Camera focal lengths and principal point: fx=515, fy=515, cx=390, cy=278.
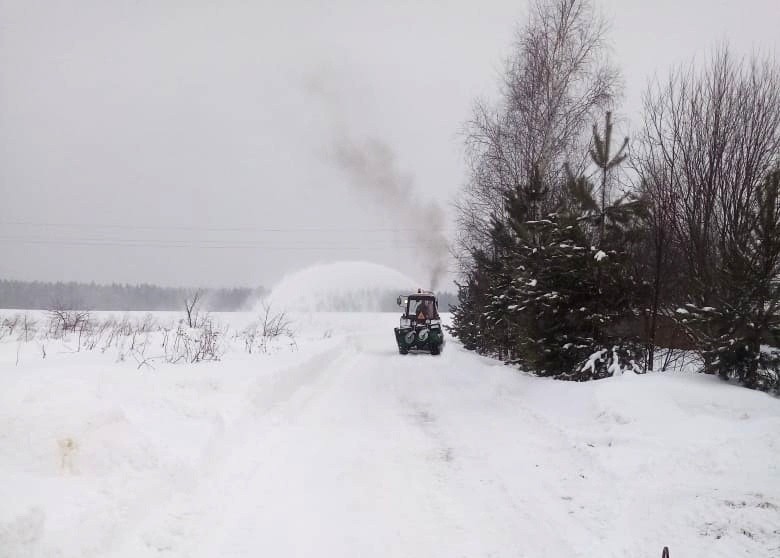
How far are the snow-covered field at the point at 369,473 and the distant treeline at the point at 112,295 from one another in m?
54.2

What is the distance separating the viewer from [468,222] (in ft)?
71.8

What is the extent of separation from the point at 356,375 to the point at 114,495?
9.85 meters

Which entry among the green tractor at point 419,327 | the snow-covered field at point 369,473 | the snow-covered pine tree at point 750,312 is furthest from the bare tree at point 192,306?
the snow-covered pine tree at point 750,312

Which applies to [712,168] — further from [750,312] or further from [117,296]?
[117,296]

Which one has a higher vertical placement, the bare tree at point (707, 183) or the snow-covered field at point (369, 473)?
the bare tree at point (707, 183)

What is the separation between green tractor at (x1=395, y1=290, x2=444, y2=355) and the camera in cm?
1942

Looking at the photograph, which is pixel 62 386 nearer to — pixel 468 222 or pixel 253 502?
pixel 253 502

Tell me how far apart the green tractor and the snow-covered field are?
11.7 m

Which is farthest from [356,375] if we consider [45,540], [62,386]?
[45,540]

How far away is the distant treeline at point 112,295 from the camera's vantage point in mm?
70250

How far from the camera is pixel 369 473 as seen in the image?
4.97m

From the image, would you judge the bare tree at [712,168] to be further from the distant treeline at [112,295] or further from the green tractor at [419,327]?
the distant treeline at [112,295]

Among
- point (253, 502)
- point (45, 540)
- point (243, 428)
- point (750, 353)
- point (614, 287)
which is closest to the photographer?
point (45, 540)

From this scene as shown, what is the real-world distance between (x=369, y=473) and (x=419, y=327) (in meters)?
14.6
